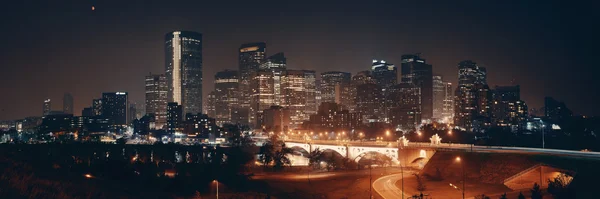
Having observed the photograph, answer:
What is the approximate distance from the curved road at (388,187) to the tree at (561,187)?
46.5 ft

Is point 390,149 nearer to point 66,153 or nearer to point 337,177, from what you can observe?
point 337,177

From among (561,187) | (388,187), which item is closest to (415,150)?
(388,187)

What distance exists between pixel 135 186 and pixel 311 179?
25063 mm

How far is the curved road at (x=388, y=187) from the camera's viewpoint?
5636cm

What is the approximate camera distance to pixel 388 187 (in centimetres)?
6228

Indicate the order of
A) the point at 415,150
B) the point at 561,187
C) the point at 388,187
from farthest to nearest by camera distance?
the point at 415,150
the point at 388,187
the point at 561,187

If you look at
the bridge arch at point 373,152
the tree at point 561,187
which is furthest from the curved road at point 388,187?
the tree at point 561,187

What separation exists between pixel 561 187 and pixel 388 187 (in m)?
19.4

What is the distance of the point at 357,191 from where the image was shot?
204ft

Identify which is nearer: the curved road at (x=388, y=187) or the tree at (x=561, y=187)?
the tree at (x=561, y=187)

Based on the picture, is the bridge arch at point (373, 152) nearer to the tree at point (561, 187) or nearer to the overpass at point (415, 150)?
the overpass at point (415, 150)

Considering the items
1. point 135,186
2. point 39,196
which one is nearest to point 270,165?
point 135,186

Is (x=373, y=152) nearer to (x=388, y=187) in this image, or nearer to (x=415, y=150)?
(x=415, y=150)

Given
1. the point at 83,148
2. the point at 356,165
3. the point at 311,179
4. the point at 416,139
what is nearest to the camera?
the point at 311,179
